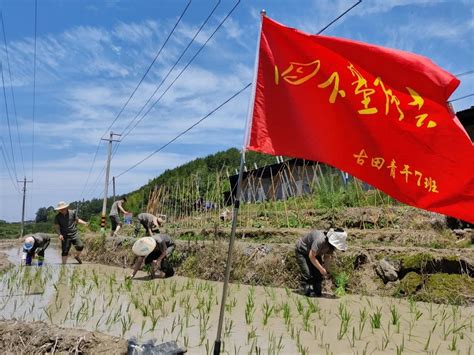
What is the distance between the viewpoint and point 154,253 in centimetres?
889

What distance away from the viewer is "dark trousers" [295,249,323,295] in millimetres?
7078

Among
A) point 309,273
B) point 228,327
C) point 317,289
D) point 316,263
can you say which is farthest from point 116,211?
point 228,327

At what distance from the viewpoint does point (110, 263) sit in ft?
41.1

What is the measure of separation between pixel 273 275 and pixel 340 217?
11.3 feet

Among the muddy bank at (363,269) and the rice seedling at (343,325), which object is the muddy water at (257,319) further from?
the muddy bank at (363,269)

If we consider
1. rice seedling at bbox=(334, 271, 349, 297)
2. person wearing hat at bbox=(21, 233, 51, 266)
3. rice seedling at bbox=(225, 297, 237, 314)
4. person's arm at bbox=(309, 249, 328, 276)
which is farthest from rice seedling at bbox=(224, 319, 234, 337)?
person wearing hat at bbox=(21, 233, 51, 266)

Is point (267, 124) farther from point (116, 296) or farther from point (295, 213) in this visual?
point (295, 213)

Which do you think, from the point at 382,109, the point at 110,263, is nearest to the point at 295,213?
the point at 110,263

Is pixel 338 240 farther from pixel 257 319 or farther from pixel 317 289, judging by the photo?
pixel 257 319

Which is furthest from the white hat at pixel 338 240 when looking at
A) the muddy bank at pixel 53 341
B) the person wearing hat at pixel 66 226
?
the person wearing hat at pixel 66 226

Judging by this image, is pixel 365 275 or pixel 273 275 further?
pixel 273 275

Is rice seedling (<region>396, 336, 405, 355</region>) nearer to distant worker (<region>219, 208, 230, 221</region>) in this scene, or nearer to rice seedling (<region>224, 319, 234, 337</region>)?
rice seedling (<region>224, 319, 234, 337</region>)

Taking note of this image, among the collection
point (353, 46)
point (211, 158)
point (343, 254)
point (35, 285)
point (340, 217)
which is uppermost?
point (211, 158)

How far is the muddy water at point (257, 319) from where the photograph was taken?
4.44 meters
